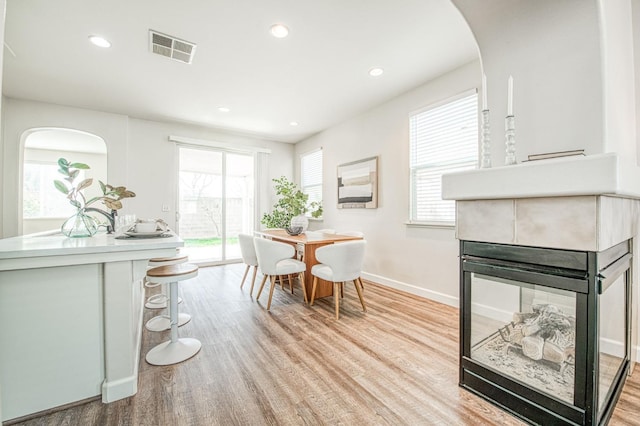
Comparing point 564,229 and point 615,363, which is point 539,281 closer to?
point 564,229

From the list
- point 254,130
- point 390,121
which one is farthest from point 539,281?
point 254,130

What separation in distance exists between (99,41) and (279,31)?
174 centimetres

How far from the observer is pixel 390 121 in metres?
3.96

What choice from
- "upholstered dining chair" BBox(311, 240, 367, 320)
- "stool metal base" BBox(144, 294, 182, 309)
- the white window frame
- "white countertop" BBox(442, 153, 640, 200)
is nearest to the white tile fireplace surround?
"white countertop" BBox(442, 153, 640, 200)

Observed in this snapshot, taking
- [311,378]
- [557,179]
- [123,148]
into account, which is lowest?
[311,378]

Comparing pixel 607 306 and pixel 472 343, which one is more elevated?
pixel 607 306

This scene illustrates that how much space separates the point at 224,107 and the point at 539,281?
4.41 meters

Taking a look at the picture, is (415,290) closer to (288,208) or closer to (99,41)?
(288,208)

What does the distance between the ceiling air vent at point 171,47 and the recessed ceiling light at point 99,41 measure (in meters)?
0.38

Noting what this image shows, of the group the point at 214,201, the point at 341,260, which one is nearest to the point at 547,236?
the point at 341,260

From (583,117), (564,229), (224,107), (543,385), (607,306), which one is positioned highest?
(224,107)

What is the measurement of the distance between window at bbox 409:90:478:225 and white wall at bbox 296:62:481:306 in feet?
0.36

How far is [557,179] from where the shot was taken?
1225 mm

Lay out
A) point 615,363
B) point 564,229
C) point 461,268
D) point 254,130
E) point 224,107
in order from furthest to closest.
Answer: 1. point 254,130
2. point 224,107
3. point 461,268
4. point 615,363
5. point 564,229
